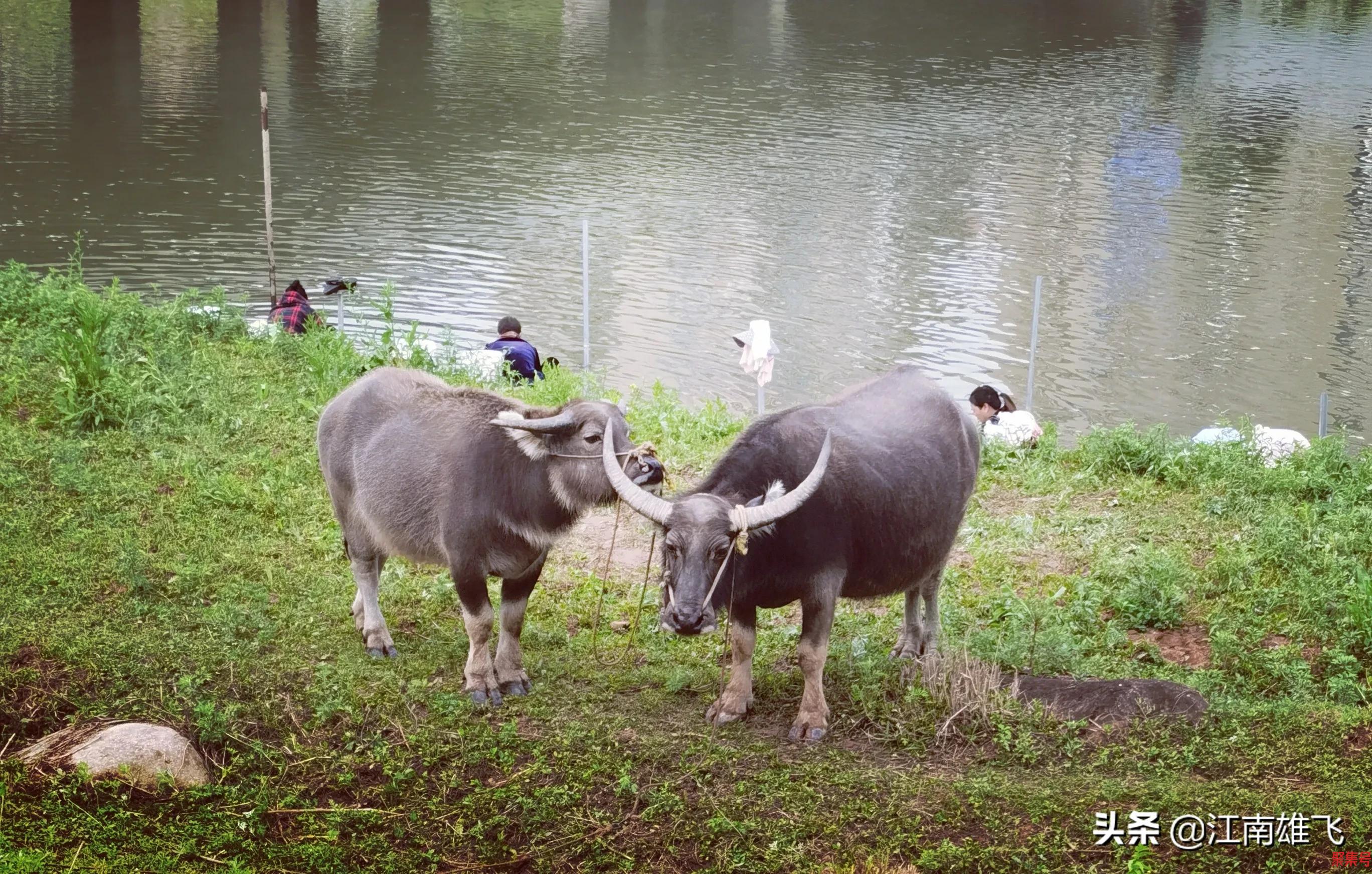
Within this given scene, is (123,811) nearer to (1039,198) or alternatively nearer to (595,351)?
(595,351)

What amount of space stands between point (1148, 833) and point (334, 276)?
615 inches

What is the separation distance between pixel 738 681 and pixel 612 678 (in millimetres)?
791

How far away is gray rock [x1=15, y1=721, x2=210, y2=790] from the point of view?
490cm

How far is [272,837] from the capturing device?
4.75 m

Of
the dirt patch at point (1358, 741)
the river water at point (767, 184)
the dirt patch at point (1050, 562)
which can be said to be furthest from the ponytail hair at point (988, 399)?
the dirt patch at point (1358, 741)

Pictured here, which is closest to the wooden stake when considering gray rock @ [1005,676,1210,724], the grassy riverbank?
the grassy riverbank

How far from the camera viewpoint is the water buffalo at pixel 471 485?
5793 millimetres

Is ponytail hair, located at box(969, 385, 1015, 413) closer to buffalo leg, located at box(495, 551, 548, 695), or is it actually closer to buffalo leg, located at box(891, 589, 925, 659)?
buffalo leg, located at box(891, 589, 925, 659)

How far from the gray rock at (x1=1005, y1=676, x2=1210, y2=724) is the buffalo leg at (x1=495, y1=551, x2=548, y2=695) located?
236cm

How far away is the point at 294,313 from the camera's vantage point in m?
13.1

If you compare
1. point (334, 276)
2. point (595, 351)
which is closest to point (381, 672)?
point (595, 351)

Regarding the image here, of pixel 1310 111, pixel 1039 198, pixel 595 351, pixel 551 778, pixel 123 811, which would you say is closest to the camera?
pixel 123 811

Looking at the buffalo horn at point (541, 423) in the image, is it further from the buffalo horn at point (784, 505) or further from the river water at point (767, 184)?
the river water at point (767, 184)

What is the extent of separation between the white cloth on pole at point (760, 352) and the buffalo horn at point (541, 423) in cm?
545
